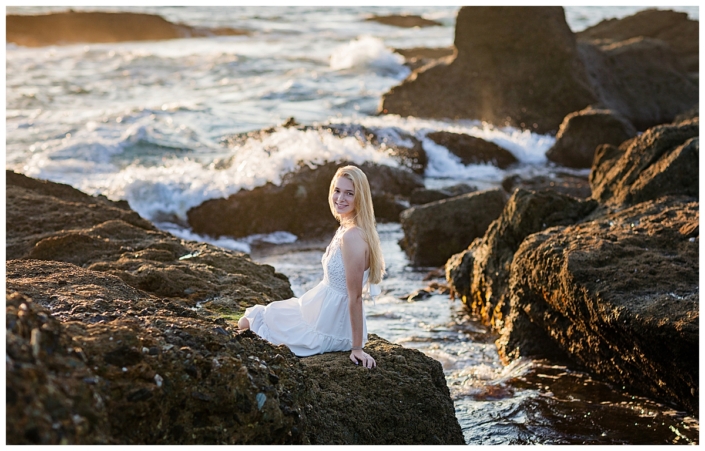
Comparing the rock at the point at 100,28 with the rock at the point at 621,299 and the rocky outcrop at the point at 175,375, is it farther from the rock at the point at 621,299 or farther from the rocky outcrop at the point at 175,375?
the rocky outcrop at the point at 175,375

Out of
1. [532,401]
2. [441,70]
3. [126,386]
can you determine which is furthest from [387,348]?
[441,70]

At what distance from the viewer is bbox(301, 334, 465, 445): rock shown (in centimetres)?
376

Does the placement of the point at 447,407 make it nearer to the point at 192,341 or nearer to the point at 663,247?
the point at 192,341

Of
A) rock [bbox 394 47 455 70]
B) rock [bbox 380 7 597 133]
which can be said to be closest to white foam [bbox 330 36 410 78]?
rock [bbox 394 47 455 70]

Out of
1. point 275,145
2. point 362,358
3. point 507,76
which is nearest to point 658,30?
point 507,76

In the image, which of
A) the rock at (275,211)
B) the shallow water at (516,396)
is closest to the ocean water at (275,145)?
the shallow water at (516,396)

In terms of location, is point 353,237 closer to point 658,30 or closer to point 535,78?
point 535,78

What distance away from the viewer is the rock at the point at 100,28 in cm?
3632

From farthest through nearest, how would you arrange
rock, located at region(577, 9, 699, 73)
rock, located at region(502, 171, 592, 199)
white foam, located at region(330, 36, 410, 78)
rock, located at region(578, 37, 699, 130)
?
white foam, located at region(330, 36, 410, 78) → rock, located at region(577, 9, 699, 73) → rock, located at region(578, 37, 699, 130) → rock, located at region(502, 171, 592, 199)

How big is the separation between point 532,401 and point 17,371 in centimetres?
405

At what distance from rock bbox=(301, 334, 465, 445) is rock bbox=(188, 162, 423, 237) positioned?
A: 22.4ft

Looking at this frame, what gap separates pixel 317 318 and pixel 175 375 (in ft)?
5.60

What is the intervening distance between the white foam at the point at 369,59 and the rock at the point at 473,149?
11.4 metres

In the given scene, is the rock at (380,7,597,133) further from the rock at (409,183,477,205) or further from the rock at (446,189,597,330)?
the rock at (446,189,597,330)
